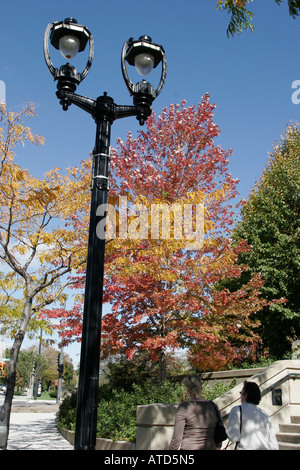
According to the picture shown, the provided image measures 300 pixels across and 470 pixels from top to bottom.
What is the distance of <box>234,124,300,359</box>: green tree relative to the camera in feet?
61.0

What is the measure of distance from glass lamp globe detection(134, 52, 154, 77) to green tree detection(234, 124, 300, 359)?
1370 cm

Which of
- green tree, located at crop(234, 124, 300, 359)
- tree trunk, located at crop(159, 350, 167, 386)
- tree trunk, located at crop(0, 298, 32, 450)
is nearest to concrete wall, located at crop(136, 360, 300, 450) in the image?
tree trunk, located at crop(0, 298, 32, 450)

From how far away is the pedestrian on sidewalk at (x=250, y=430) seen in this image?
3920 mm

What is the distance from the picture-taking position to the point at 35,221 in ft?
36.1

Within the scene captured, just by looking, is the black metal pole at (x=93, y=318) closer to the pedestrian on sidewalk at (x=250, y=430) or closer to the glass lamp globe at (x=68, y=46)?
the glass lamp globe at (x=68, y=46)

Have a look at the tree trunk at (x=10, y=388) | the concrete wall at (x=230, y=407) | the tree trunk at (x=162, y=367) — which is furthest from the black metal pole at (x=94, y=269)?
the tree trunk at (x=162, y=367)

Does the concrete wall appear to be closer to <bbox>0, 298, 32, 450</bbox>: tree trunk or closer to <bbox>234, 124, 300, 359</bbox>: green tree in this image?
<bbox>0, 298, 32, 450</bbox>: tree trunk

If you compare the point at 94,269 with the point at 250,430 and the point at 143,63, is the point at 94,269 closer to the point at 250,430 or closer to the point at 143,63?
the point at 250,430

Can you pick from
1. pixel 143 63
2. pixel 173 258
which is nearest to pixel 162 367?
pixel 173 258

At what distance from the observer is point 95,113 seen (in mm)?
4816

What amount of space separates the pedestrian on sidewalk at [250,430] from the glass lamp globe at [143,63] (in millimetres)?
3944

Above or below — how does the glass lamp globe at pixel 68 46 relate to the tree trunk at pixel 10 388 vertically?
above

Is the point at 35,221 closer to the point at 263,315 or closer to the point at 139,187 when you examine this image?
the point at 139,187

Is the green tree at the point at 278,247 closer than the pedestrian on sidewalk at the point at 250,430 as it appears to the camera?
No
